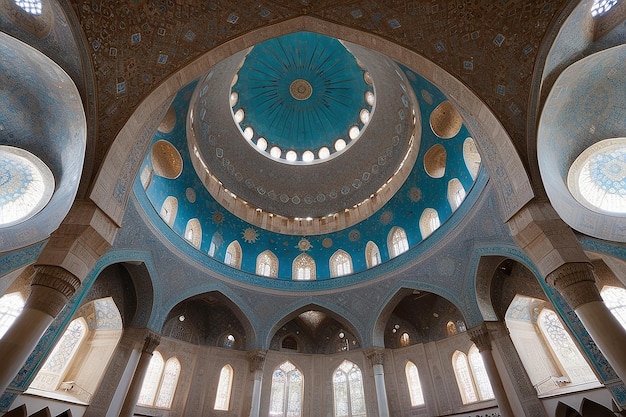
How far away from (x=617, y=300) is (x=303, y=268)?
11875 millimetres

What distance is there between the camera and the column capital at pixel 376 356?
45.9 ft

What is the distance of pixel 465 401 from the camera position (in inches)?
506

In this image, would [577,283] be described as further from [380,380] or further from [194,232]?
[194,232]

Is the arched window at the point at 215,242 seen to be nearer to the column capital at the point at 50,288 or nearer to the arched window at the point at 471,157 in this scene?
the column capital at the point at 50,288

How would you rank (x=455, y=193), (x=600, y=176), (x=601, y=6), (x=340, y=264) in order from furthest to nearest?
1. (x=340, y=264)
2. (x=455, y=193)
3. (x=600, y=176)
4. (x=601, y=6)

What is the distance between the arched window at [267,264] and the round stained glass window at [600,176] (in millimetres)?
12275

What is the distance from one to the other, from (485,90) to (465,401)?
36.0 ft

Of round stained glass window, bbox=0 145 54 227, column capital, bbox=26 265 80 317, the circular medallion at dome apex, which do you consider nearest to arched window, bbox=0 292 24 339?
round stained glass window, bbox=0 145 54 227

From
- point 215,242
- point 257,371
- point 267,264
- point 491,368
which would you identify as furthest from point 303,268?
point 491,368

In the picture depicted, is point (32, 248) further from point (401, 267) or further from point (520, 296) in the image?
point (520, 296)

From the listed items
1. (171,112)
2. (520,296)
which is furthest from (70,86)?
(520,296)

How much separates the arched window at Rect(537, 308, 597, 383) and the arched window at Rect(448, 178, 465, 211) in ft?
15.9

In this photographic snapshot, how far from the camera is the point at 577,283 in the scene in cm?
624

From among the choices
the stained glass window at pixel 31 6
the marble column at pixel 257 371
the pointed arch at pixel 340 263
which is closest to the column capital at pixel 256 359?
the marble column at pixel 257 371
